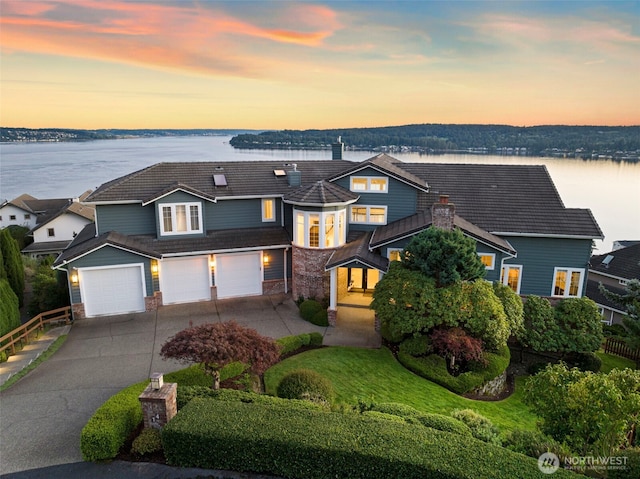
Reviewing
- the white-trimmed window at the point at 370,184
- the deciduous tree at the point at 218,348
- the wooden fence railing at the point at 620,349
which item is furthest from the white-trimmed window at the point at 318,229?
the wooden fence railing at the point at 620,349

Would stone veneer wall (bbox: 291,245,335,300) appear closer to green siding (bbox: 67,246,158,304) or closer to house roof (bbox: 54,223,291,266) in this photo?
house roof (bbox: 54,223,291,266)

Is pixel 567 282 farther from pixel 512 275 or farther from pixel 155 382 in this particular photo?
pixel 155 382

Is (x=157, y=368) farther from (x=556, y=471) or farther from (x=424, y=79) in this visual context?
(x=424, y=79)

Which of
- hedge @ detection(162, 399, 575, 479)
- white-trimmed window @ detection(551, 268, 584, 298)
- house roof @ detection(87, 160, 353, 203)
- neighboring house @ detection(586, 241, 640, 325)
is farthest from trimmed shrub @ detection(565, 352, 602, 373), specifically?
house roof @ detection(87, 160, 353, 203)

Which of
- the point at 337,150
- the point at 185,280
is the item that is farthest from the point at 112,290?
the point at 337,150

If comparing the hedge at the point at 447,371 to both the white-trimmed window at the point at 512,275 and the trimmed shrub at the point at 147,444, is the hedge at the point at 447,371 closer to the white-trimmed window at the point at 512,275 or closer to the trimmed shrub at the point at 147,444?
the white-trimmed window at the point at 512,275

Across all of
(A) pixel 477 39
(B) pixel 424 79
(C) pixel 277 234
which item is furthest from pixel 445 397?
(B) pixel 424 79
